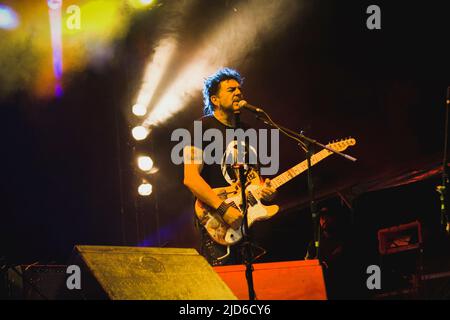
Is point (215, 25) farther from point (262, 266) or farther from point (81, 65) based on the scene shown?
point (262, 266)

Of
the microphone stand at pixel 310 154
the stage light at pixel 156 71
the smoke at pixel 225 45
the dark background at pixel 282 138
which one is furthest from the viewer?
the stage light at pixel 156 71

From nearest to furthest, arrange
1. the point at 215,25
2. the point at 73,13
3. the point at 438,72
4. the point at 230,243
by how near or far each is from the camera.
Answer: the point at 230,243
the point at 438,72
the point at 73,13
the point at 215,25

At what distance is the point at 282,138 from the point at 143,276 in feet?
11.9

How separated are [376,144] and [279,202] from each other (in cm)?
135

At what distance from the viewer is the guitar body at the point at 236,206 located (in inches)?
165

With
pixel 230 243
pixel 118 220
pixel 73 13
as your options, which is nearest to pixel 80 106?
pixel 73 13

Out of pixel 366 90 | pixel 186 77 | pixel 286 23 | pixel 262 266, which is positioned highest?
pixel 286 23

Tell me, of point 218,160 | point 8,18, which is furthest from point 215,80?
point 8,18

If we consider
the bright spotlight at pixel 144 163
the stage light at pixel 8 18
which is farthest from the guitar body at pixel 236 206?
the stage light at pixel 8 18

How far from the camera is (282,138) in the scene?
618 cm

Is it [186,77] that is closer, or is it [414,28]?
[414,28]

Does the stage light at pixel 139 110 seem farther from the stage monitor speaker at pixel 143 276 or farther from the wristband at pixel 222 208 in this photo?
the stage monitor speaker at pixel 143 276

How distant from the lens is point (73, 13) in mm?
6090

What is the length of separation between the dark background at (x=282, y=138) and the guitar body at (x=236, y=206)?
799 mm
